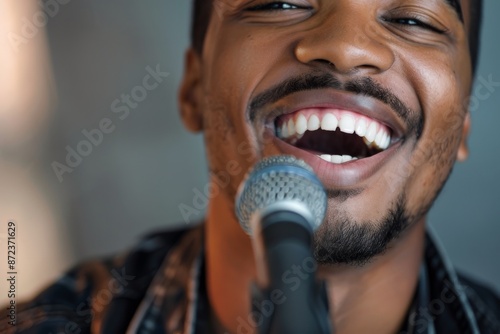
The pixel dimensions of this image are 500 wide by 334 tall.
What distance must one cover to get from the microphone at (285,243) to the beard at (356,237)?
1.36ft

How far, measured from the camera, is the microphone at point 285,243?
68 cm

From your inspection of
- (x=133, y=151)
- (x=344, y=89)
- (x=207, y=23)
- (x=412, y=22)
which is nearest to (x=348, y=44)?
(x=344, y=89)

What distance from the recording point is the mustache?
1.17m

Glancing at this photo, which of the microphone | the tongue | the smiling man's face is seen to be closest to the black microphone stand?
the microphone

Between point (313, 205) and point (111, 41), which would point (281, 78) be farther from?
point (111, 41)

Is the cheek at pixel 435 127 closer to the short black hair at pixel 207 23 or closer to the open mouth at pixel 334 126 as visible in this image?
the open mouth at pixel 334 126

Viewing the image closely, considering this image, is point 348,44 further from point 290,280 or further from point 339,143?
point 290,280

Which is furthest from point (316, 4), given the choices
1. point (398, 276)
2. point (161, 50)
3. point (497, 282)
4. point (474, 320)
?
point (497, 282)

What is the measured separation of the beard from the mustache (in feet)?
0.46

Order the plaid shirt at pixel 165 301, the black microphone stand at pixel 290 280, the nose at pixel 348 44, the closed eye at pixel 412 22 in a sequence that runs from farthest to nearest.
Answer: the plaid shirt at pixel 165 301, the closed eye at pixel 412 22, the nose at pixel 348 44, the black microphone stand at pixel 290 280

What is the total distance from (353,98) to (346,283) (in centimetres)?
37

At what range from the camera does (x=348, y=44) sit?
1.15 metres

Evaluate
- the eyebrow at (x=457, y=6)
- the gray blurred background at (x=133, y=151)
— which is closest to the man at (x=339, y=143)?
the eyebrow at (x=457, y=6)

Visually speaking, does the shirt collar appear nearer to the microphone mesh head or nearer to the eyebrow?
the eyebrow
